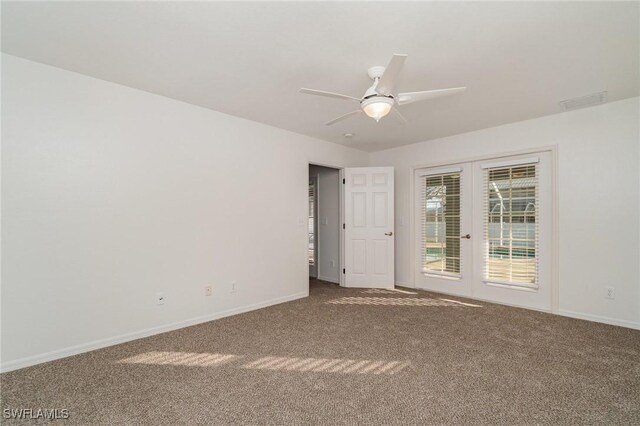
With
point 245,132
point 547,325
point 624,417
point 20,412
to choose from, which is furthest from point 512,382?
point 245,132

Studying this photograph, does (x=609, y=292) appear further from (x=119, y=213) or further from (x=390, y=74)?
(x=119, y=213)

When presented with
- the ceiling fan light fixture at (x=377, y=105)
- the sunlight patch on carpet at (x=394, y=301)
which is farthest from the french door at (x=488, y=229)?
the ceiling fan light fixture at (x=377, y=105)

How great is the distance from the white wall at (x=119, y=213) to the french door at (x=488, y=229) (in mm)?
2567

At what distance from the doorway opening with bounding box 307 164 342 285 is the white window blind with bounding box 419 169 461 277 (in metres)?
1.48

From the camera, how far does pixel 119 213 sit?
300 cm

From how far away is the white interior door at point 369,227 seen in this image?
209 inches

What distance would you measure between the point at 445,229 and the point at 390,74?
11.4 feet

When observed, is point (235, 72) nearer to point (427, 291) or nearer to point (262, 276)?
point (262, 276)

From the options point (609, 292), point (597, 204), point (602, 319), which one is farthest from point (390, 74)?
point (602, 319)

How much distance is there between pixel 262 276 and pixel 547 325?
3.40 metres

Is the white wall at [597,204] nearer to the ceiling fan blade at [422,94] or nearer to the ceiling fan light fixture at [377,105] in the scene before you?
the ceiling fan blade at [422,94]

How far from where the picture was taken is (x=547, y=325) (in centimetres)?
346

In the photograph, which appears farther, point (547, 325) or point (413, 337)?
point (547, 325)

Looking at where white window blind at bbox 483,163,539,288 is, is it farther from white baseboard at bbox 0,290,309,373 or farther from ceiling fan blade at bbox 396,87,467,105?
white baseboard at bbox 0,290,309,373
